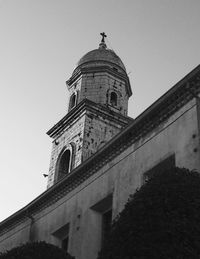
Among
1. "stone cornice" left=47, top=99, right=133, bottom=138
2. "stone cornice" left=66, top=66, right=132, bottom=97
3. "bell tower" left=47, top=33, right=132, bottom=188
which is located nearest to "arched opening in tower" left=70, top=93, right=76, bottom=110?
"bell tower" left=47, top=33, right=132, bottom=188

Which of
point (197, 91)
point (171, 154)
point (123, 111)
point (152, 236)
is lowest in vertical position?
point (152, 236)

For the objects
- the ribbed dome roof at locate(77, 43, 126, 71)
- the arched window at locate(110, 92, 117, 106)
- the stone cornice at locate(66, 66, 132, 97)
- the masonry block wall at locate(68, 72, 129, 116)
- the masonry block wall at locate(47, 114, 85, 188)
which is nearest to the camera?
the masonry block wall at locate(47, 114, 85, 188)

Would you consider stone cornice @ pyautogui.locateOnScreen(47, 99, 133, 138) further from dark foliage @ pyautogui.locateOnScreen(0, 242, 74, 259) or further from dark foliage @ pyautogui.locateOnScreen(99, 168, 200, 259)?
dark foliage @ pyautogui.locateOnScreen(99, 168, 200, 259)

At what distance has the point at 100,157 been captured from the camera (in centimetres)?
1905

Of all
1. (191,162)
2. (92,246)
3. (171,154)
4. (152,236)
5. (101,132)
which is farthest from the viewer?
(101,132)

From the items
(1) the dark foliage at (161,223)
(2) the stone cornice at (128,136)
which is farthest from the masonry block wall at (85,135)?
(1) the dark foliage at (161,223)

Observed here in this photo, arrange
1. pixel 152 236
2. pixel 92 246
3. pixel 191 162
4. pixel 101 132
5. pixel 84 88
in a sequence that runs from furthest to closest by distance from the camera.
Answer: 1. pixel 84 88
2. pixel 101 132
3. pixel 92 246
4. pixel 191 162
5. pixel 152 236

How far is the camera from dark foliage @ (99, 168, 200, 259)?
1052cm

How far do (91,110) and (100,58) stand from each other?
394cm

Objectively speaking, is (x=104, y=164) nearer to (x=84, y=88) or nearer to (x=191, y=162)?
(x=191, y=162)

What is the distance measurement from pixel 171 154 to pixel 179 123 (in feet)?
2.92

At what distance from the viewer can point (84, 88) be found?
97.7 feet

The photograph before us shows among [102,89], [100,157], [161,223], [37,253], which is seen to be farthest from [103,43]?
[161,223]

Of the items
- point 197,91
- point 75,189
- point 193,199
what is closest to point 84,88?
point 75,189
